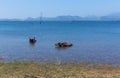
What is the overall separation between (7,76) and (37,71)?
8.56 ft

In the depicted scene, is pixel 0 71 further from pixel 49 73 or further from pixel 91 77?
pixel 91 77

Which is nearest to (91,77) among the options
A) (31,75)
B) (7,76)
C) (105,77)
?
(105,77)

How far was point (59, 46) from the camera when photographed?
49.6 meters

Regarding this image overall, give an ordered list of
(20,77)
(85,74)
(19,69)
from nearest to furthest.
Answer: (20,77) < (85,74) < (19,69)

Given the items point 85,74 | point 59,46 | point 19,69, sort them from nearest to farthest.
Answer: point 85,74 < point 19,69 < point 59,46

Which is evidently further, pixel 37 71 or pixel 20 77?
pixel 37 71

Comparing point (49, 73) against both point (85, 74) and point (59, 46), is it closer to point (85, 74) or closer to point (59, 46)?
point (85, 74)

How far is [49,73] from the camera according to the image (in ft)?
66.7


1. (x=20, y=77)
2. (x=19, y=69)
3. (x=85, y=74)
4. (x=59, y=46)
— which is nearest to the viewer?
(x=20, y=77)

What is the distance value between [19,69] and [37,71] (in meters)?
1.45

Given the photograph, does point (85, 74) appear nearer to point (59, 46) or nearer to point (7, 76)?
point (7, 76)

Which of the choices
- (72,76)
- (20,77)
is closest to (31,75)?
(20,77)

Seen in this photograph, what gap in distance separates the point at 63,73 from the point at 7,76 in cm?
349

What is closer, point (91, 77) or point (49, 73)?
point (91, 77)
